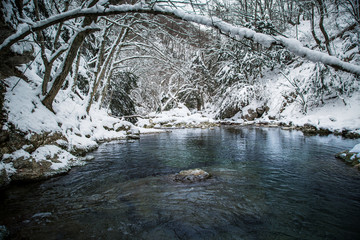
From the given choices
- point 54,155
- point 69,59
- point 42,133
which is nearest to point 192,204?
point 54,155

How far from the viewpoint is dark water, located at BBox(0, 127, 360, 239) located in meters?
2.14

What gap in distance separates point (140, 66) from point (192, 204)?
1530 cm

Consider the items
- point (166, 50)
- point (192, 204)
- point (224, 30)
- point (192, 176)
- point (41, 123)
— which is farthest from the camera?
point (166, 50)

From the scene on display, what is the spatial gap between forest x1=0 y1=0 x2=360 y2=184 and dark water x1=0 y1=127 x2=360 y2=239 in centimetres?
122

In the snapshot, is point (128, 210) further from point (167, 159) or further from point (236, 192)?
point (167, 159)

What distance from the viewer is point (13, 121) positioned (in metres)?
4.00

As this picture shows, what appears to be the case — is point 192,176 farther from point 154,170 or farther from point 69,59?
point 69,59

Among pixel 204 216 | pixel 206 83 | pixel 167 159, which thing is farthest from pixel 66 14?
pixel 206 83

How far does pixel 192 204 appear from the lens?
2.73m

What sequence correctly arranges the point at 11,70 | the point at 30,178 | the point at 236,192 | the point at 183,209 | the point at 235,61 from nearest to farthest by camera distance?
the point at 183,209, the point at 236,192, the point at 30,178, the point at 11,70, the point at 235,61

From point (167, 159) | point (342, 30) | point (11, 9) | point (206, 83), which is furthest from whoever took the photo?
point (206, 83)

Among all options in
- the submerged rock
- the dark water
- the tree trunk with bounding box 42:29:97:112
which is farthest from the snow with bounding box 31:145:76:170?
the submerged rock

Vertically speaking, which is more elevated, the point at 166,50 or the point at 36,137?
the point at 166,50

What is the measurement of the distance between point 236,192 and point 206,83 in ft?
73.4
